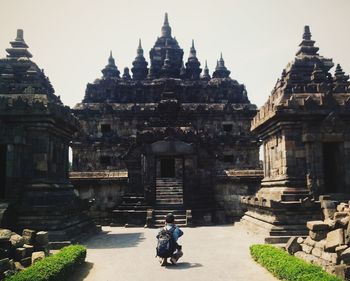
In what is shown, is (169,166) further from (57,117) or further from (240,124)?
(57,117)

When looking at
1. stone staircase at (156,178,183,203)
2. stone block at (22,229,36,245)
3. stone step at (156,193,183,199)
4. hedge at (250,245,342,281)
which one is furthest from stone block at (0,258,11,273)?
stone step at (156,193,183,199)

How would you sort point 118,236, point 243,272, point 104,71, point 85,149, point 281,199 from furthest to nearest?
point 104,71 < point 85,149 < point 118,236 < point 281,199 < point 243,272

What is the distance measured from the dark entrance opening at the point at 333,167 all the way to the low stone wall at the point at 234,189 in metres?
5.68

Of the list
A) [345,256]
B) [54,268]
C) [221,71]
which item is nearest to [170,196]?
[54,268]

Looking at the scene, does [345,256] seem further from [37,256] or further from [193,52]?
[193,52]

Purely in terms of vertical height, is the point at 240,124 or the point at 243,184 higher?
the point at 240,124

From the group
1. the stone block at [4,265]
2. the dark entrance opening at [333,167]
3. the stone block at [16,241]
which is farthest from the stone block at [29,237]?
the dark entrance opening at [333,167]

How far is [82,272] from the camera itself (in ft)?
25.3

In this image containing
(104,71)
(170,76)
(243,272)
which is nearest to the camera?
(243,272)

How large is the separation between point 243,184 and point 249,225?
5.19 m

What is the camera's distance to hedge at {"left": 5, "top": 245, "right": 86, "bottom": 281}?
5.81 metres

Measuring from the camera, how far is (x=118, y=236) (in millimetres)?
13391

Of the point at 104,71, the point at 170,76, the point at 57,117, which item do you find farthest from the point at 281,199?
the point at 104,71

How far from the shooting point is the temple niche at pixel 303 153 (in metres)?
10.8
